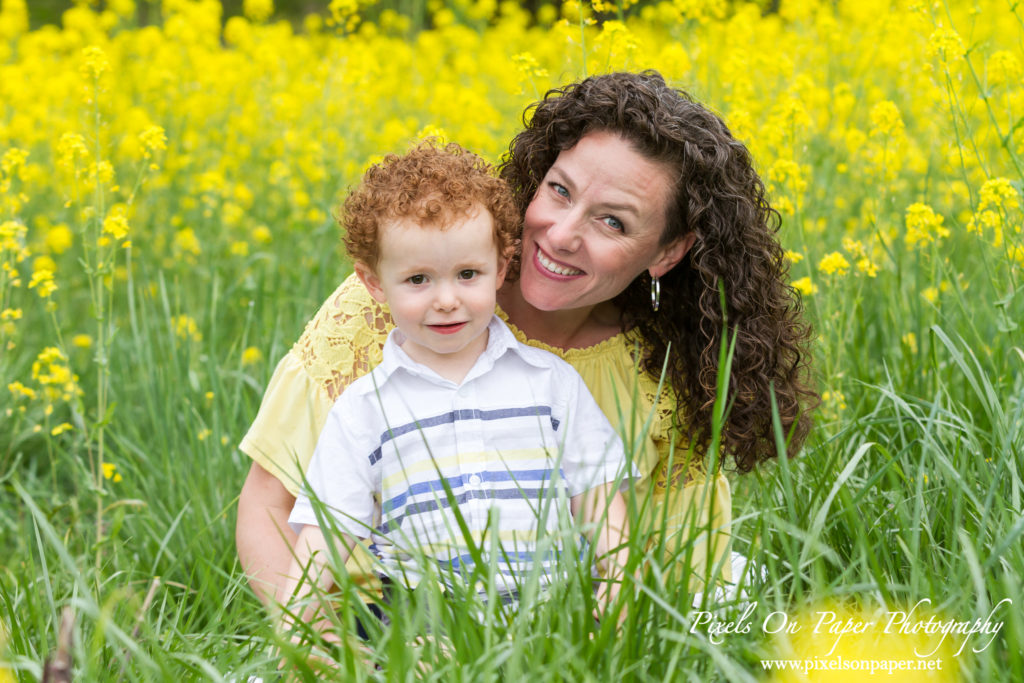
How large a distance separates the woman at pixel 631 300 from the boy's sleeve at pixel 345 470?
167 millimetres

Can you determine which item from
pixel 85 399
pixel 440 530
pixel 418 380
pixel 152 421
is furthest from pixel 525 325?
pixel 85 399

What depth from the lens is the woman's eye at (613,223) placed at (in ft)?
7.77

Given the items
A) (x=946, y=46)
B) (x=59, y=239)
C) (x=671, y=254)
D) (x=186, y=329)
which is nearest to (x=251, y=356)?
(x=186, y=329)

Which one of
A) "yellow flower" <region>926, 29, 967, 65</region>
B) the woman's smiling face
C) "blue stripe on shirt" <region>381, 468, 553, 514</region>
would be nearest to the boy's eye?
the woman's smiling face

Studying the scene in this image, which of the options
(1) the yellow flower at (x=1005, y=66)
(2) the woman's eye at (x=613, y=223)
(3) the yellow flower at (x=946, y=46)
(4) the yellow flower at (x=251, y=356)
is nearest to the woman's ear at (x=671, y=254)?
(2) the woman's eye at (x=613, y=223)

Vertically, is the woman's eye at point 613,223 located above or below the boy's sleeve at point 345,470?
above

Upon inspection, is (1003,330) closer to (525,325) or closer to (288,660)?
(525,325)

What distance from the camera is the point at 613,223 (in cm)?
238

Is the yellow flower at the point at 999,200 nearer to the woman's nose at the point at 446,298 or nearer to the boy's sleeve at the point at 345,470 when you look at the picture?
the woman's nose at the point at 446,298

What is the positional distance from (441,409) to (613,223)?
0.59 m

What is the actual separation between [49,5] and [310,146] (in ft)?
38.1

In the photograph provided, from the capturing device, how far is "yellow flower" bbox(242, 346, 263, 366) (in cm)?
358

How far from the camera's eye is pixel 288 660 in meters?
1.76

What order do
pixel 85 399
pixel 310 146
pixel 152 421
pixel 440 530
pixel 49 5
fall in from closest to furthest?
pixel 440 530 → pixel 152 421 → pixel 85 399 → pixel 310 146 → pixel 49 5
